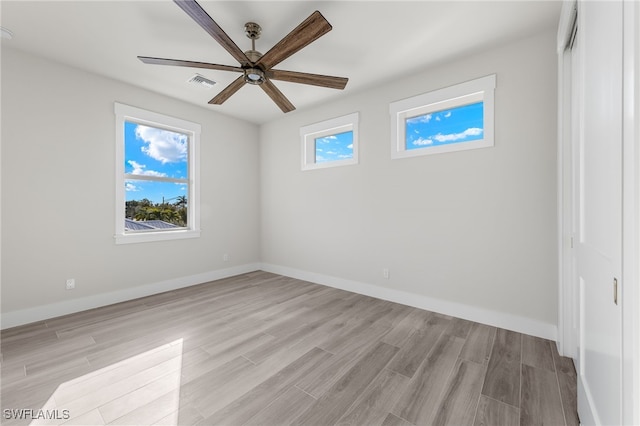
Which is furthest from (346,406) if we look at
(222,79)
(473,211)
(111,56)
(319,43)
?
(111,56)

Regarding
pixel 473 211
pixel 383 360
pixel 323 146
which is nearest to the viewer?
pixel 383 360

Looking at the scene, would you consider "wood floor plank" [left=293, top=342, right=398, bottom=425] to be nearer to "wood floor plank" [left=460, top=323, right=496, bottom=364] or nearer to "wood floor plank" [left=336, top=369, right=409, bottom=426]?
"wood floor plank" [left=336, top=369, right=409, bottom=426]

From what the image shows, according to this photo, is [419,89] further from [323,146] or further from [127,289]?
[127,289]

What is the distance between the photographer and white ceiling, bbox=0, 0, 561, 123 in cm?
215

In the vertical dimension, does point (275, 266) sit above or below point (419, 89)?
below

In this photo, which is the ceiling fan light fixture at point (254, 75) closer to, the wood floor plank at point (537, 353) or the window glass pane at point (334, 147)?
the window glass pane at point (334, 147)

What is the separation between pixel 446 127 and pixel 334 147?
1.70 metres

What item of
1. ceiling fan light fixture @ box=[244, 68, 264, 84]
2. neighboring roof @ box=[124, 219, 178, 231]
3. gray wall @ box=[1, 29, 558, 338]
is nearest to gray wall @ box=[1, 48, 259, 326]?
gray wall @ box=[1, 29, 558, 338]

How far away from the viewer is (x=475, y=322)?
109 inches

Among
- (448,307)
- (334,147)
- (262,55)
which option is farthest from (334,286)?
(262,55)

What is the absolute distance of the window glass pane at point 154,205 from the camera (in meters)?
3.63

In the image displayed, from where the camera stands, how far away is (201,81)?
3.20 m

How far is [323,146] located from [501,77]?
2.50m

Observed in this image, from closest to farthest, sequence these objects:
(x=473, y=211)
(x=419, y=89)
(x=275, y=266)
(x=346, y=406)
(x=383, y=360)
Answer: (x=346, y=406) < (x=383, y=360) < (x=473, y=211) < (x=419, y=89) < (x=275, y=266)
